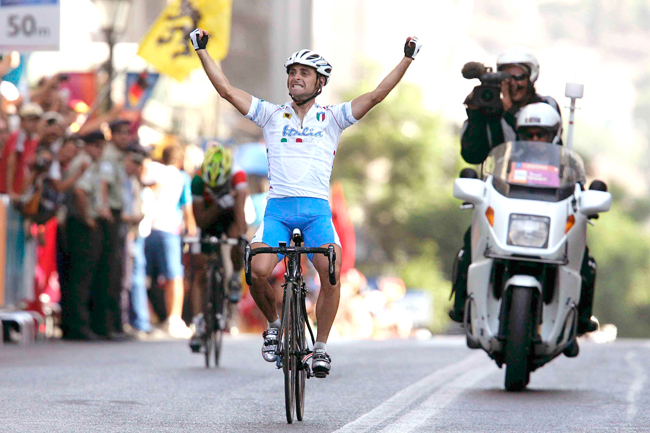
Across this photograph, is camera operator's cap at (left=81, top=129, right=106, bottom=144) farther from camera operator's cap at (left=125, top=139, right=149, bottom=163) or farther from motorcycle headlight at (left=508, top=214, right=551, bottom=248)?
motorcycle headlight at (left=508, top=214, right=551, bottom=248)

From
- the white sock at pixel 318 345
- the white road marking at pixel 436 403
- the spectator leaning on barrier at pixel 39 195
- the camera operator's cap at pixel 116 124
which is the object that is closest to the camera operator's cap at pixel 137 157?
the camera operator's cap at pixel 116 124

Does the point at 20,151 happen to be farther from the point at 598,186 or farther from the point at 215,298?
the point at 598,186

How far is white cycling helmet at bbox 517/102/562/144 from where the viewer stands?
35.7 feet

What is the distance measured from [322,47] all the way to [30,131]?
2276 inches

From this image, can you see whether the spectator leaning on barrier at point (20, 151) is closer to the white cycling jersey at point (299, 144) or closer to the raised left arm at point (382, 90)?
the white cycling jersey at point (299, 144)

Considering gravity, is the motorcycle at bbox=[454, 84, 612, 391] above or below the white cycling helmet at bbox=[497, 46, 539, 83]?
below

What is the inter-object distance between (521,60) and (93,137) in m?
6.35

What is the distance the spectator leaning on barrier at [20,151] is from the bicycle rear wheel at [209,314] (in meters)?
3.36

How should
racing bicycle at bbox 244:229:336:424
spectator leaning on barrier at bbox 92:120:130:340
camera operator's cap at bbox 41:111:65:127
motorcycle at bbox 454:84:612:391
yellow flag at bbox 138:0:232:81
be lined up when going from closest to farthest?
racing bicycle at bbox 244:229:336:424 → motorcycle at bbox 454:84:612:391 → camera operator's cap at bbox 41:111:65:127 → spectator leaning on barrier at bbox 92:120:130:340 → yellow flag at bbox 138:0:232:81

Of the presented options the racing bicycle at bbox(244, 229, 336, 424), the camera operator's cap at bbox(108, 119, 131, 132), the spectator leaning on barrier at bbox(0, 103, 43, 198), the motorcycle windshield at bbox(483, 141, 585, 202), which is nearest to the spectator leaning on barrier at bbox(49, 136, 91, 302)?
the spectator leaning on barrier at bbox(0, 103, 43, 198)

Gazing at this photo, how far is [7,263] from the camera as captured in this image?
15797 millimetres

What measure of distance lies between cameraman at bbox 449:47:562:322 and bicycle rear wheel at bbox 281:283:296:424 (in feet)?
9.97

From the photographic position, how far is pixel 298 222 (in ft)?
28.6

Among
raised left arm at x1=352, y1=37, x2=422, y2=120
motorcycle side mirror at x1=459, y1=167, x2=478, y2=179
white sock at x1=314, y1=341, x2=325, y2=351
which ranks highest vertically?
raised left arm at x1=352, y1=37, x2=422, y2=120
